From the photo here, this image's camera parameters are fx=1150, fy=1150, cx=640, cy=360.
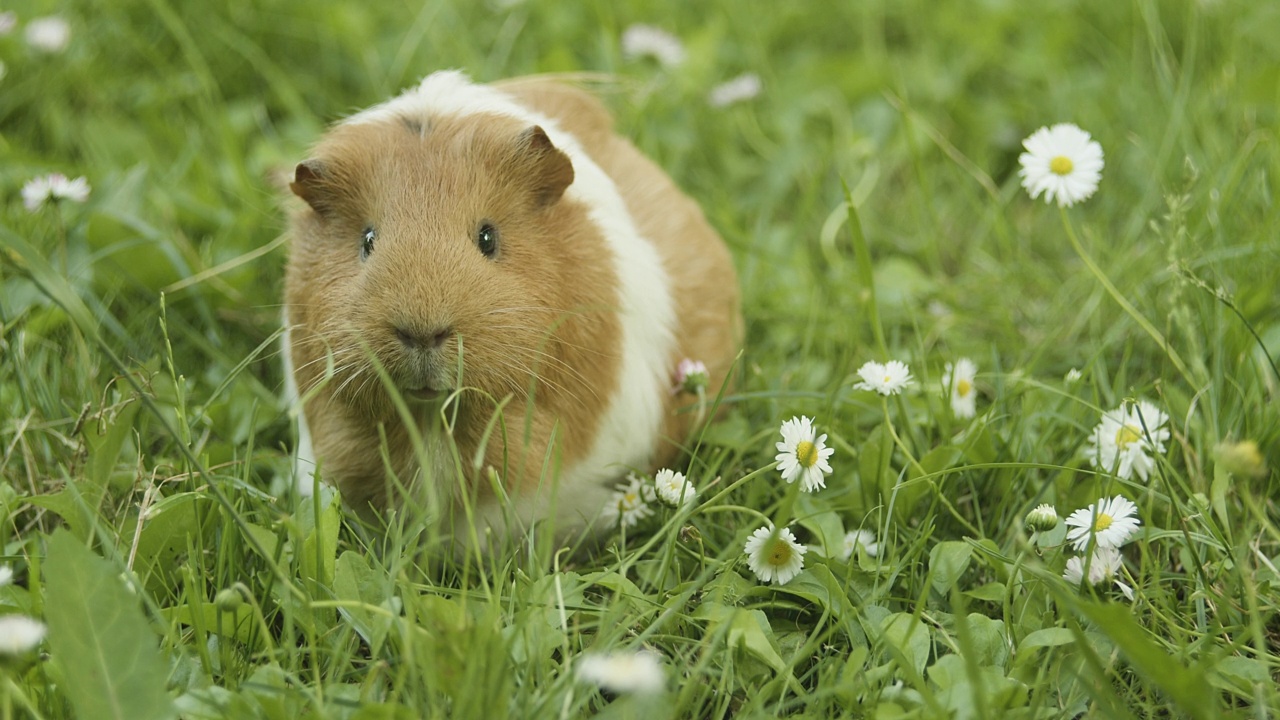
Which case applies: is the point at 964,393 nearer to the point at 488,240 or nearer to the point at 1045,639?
the point at 1045,639

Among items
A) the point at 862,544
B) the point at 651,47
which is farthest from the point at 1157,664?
the point at 651,47

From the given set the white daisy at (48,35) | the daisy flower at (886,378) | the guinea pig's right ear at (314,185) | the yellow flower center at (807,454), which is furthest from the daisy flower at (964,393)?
the white daisy at (48,35)

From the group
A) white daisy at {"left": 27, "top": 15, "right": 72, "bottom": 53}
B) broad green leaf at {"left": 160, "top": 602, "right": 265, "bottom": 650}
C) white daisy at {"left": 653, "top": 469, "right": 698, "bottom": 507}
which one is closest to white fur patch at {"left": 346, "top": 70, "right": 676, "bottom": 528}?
white daisy at {"left": 653, "top": 469, "right": 698, "bottom": 507}

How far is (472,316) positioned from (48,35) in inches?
130

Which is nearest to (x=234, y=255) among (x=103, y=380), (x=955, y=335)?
(x=103, y=380)

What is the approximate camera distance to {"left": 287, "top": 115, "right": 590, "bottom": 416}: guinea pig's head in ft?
9.31

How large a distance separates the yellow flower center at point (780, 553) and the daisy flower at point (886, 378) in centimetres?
57

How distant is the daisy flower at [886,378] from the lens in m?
3.21

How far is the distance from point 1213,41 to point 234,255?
456 centimetres

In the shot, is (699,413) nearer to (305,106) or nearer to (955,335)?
(955,335)

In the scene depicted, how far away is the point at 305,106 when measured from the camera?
5.55 metres

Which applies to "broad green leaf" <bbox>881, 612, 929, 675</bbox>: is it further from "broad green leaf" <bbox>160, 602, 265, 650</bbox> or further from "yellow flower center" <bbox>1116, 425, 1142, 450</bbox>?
"broad green leaf" <bbox>160, 602, 265, 650</bbox>

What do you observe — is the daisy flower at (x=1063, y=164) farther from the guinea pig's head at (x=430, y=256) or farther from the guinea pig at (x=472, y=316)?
the guinea pig's head at (x=430, y=256)

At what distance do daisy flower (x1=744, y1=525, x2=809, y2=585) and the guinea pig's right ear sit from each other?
4.90 ft
